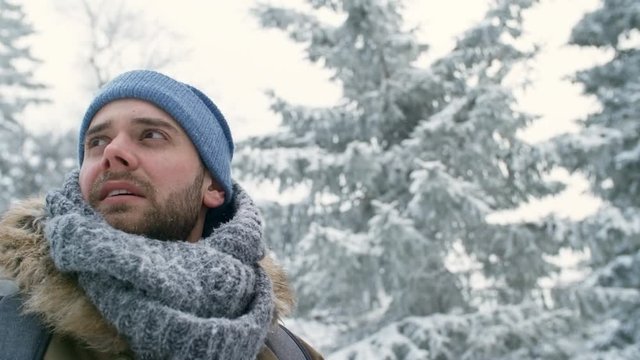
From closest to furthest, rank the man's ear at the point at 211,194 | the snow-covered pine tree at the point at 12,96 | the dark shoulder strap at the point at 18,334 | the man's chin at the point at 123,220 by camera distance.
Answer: the dark shoulder strap at the point at 18,334
the man's chin at the point at 123,220
the man's ear at the point at 211,194
the snow-covered pine tree at the point at 12,96

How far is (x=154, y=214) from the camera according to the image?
5.20ft

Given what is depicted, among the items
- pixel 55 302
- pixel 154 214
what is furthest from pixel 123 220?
pixel 55 302

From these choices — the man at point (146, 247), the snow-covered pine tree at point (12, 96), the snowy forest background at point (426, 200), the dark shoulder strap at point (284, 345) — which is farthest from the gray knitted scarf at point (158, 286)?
the snow-covered pine tree at point (12, 96)

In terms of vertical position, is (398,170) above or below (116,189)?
above

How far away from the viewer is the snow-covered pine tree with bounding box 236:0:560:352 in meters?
5.69

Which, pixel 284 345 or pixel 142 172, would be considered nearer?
pixel 142 172

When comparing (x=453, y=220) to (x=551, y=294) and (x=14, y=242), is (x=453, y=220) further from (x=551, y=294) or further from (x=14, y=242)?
(x=14, y=242)

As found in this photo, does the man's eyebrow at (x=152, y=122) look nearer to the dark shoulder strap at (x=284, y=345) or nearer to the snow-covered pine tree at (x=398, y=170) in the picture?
the dark shoulder strap at (x=284, y=345)

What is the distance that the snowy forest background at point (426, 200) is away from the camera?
5633 millimetres

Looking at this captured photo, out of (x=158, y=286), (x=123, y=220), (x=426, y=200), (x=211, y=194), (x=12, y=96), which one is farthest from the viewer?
(x=12, y=96)

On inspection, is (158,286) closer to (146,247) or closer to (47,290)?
(146,247)

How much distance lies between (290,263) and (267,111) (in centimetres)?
215

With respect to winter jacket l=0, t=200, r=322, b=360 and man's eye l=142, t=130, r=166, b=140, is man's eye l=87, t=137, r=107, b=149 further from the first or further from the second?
winter jacket l=0, t=200, r=322, b=360

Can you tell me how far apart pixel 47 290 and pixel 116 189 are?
379 mm
